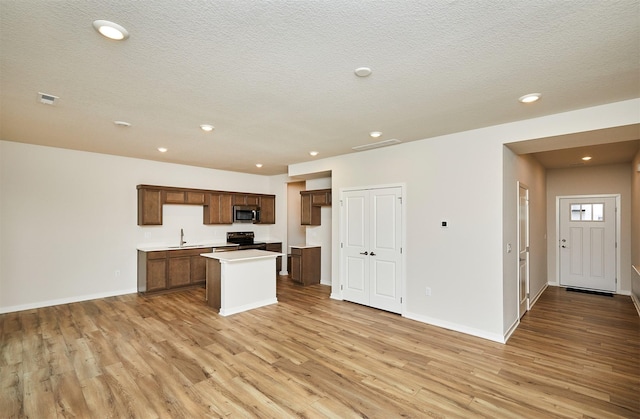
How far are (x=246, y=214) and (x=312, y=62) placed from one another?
570 centimetres

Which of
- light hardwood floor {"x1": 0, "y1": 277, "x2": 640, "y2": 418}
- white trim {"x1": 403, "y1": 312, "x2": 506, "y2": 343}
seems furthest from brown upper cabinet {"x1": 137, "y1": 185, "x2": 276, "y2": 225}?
white trim {"x1": 403, "y1": 312, "x2": 506, "y2": 343}

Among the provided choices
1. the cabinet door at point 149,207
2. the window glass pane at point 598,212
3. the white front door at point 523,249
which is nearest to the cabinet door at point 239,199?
the cabinet door at point 149,207

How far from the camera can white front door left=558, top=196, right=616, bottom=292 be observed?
600cm

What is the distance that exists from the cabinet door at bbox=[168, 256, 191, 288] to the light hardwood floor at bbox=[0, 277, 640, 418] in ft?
3.93

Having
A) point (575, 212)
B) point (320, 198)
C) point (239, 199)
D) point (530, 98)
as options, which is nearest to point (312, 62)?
point (530, 98)

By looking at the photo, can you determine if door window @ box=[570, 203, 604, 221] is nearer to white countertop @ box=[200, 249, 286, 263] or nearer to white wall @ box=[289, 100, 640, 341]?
white wall @ box=[289, 100, 640, 341]

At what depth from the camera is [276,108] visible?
3.13 m

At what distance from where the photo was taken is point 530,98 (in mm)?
2836

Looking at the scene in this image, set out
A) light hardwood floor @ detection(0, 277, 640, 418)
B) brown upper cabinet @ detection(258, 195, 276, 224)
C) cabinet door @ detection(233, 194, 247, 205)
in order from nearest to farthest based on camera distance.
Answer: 1. light hardwood floor @ detection(0, 277, 640, 418)
2. cabinet door @ detection(233, 194, 247, 205)
3. brown upper cabinet @ detection(258, 195, 276, 224)

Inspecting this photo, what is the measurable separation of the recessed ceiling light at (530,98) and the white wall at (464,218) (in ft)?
2.29

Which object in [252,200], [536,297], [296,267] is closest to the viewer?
[536,297]

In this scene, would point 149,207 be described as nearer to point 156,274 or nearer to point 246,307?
point 156,274

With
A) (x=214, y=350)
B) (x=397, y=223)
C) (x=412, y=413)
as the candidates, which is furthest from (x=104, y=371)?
(x=397, y=223)

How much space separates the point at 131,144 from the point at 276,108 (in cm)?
308
